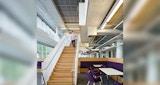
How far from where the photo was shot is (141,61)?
0.97m

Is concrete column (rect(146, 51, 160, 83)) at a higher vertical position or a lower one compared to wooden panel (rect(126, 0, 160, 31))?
lower

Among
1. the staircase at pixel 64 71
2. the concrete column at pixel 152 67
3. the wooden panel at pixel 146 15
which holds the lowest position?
the staircase at pixel 64 71

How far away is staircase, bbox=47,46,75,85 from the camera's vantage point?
7.37 metres

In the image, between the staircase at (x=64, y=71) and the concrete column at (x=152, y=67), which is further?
the staircase at (x=64, y=71)

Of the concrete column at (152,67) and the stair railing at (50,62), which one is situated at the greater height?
the concrete column at (152,67)

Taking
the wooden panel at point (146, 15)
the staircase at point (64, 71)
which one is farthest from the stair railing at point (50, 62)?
the wooden panel at point (146, 15)

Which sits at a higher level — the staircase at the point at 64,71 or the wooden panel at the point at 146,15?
the wooden panel at the point at 146,15

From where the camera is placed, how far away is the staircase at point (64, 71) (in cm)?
737

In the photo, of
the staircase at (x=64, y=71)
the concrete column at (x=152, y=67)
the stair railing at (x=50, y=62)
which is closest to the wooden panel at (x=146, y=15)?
the concrete column at (x=152, y=67)

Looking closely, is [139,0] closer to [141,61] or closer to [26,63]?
[141,61]

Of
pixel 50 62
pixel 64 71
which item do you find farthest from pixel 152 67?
pixel 64 71

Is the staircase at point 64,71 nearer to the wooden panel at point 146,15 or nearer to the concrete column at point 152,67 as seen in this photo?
the wooden panel at point 146,15

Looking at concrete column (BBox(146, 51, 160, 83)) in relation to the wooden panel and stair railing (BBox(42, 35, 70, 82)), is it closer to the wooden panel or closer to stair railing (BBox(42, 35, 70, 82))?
the wooden panel

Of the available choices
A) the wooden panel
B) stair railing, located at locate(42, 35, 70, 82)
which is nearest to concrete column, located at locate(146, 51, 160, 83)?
the wooden panel
